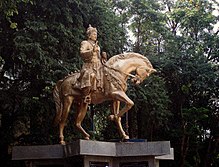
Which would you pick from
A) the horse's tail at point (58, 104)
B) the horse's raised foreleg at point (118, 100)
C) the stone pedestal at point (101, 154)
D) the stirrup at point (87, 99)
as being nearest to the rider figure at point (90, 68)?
the stirrup at point (87, 99)

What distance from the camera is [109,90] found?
10.4 meters

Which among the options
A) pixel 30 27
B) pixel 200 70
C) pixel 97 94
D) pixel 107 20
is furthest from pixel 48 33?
pixel 200 70

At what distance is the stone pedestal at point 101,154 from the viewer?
951cm

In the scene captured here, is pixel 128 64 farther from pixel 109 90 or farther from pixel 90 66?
pixel 90 66

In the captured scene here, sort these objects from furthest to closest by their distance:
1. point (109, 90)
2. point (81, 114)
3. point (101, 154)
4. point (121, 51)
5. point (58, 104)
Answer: point (121, 51) → point (58, 104) → point (81, 114) → point (109, 90) → point (101, 154)

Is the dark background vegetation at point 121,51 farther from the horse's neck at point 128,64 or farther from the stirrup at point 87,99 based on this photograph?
the horse's neck at point 128,64

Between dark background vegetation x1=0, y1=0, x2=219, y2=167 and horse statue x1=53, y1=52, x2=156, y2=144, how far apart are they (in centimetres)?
226

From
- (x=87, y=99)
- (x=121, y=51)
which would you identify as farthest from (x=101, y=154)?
(x=121, y=51)

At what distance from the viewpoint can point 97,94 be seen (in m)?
10.5

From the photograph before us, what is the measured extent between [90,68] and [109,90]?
2.44ft

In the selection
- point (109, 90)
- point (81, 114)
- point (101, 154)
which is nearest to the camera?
point (101, 154)

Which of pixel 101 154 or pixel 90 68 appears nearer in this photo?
pixel 101 154

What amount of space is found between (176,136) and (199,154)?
2360mm

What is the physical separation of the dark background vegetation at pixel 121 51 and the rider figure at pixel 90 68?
2.07 meters
